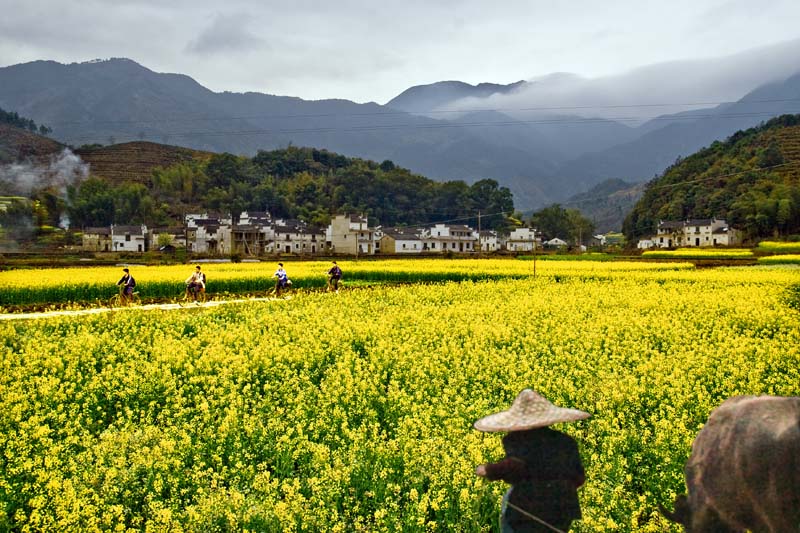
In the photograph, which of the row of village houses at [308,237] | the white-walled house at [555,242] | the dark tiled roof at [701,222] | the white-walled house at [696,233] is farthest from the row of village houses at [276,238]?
the dark tiled roof at [701,222]

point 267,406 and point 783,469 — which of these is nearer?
point 783,469

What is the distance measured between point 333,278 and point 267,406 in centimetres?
2135

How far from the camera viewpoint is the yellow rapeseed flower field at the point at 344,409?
19.3 feet

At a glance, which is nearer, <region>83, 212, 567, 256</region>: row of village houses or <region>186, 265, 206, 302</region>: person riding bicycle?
<region>186, 265, 206, 302</region>: person riding bicycle

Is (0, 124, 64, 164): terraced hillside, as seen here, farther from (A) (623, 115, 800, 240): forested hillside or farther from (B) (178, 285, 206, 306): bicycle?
(B) (178, 285, 206, 306): bicycle

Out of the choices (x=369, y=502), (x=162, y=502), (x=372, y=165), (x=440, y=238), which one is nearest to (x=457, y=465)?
(x=369, y=502)

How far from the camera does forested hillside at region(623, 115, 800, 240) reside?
95188 mm

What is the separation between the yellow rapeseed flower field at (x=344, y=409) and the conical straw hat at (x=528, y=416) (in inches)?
91.8

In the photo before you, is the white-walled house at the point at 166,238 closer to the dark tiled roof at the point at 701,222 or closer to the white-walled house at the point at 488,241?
the white-walled house at the point at 488,241

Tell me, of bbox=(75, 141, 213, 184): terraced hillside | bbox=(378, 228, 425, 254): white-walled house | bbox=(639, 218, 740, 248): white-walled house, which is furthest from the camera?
bbox=(75, 141, 213, 184): terraced hillside

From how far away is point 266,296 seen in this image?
30172 millimetres

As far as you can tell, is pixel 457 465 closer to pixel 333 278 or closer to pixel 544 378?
pixel 544 378

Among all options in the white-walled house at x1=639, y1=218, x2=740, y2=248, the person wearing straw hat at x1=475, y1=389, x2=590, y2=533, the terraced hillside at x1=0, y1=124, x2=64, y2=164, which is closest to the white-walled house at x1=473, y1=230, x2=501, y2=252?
the white-walled house at x1=639, y1=218, x2=740, y2=248

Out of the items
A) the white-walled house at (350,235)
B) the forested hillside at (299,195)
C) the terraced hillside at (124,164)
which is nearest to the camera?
the white-walled house at (350,235)
